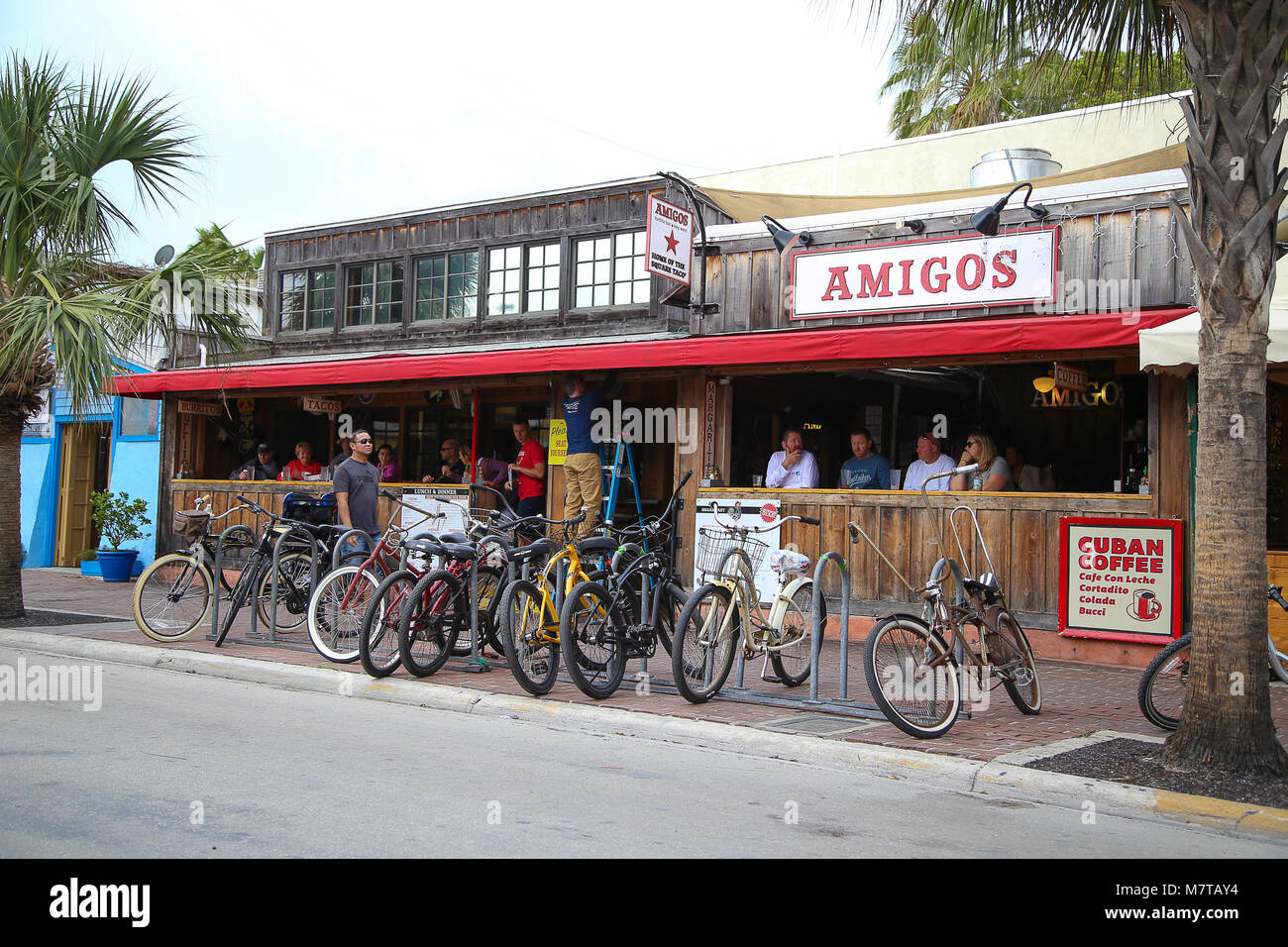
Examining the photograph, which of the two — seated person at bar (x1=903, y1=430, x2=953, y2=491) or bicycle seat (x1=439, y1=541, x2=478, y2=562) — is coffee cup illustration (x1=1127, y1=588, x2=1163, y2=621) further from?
bicycle seat (x1=439, y1=541, x2=478, y2=562)

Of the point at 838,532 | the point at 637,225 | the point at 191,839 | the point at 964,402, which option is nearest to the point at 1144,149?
the point at 964,402

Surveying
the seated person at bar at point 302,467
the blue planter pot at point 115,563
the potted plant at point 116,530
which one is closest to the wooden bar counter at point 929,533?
the seated person at bar at point 302,467

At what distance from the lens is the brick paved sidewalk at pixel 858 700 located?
23.7 ft

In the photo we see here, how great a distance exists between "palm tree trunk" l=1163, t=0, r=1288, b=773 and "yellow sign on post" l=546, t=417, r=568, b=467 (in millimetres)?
9232

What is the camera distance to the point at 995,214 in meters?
11.1

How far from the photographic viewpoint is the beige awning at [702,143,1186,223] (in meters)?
12.3

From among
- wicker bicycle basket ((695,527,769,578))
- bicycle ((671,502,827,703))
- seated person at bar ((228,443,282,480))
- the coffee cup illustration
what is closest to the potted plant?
seated person at bar ((228,443,282,480))

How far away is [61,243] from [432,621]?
6.65 m

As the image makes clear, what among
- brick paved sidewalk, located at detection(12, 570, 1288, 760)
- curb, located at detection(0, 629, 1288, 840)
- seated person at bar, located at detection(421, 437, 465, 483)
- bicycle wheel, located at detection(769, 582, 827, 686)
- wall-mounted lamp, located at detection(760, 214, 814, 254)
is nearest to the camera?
curb, located at detection(0, 629, 1288, 840)
